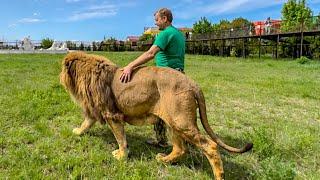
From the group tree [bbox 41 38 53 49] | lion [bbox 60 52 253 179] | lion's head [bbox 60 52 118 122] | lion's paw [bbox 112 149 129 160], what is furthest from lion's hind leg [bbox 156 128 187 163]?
tree [bbox 41 38 53 49]

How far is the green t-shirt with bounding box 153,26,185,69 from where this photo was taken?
4.87 metres

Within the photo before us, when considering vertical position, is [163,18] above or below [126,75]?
above

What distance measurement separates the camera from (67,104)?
26.1 feet

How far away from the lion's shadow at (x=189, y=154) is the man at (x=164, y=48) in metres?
0.58

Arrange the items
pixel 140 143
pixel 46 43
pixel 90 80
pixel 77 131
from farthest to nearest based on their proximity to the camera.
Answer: pixel 46 43 → pixel 77 131 → pixel 140 143 → pixel 90 80

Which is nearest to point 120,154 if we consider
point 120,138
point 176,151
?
point 120,138

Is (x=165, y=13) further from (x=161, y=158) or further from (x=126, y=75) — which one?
(x=161, y=158)

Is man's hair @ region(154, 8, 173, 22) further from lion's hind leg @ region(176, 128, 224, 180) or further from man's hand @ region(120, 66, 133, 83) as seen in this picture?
lion's hind leg @ region(176, 128, 224, 180)

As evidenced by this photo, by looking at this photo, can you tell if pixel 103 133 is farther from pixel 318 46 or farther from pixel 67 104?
pixel 318 46

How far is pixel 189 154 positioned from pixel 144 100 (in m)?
1.07

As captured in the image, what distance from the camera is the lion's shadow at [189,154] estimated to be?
4.73m

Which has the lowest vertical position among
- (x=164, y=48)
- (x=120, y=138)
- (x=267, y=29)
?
(x=120, y=138)

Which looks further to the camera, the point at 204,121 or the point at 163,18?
the point at 163,18

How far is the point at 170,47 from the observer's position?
196 inches
